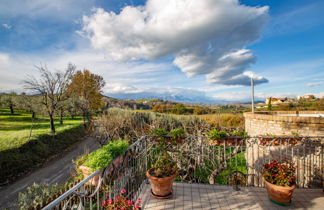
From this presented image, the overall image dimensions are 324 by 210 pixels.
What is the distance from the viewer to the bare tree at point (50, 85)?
13.6m

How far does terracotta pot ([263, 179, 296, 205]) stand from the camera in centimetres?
264

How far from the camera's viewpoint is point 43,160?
31.6 ft

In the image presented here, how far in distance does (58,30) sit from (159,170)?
28.8 feet

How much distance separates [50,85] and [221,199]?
1679 cm

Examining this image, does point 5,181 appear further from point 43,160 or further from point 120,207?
point 120,207

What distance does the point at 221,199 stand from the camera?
297cm

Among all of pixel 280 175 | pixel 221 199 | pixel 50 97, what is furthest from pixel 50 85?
pixel 280 175

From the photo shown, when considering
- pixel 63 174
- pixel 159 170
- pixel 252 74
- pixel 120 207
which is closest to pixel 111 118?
pixel 63 174

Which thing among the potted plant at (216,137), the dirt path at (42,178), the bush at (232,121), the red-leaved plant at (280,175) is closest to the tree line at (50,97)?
the dirt path at (42,178)

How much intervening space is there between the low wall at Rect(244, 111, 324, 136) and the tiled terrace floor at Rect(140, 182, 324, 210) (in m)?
2.58

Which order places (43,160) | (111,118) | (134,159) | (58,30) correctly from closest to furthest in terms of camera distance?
(134,159), (58,30), (111,118), (43,160)

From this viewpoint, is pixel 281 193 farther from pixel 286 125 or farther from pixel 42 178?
pixel 42 178

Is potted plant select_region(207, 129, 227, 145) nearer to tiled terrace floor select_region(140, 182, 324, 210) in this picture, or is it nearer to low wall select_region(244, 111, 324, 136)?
tiled terrace floor select_region(140, 182, 324, 210)

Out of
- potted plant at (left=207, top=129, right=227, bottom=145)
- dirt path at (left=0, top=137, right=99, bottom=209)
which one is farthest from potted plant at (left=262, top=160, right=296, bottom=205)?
dirt path at (left=0, top=137, right=99, bottom=209)
